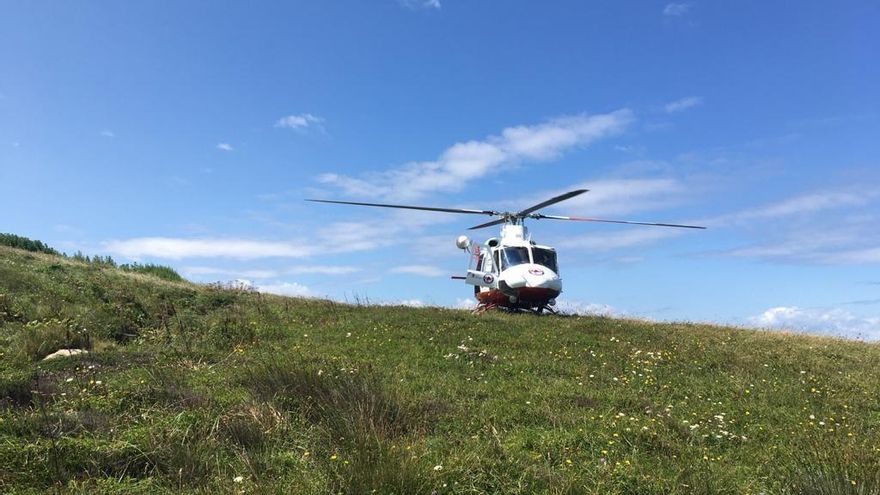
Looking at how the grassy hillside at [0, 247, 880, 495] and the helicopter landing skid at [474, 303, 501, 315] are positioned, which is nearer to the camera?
the grassy hillside at [0, 247, 880, 495]

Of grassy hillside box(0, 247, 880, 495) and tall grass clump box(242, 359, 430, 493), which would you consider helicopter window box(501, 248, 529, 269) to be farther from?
tall grass clump box(242, 359, 430, 493)

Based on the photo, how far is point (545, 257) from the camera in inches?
850

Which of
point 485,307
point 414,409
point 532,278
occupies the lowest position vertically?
point 414,409

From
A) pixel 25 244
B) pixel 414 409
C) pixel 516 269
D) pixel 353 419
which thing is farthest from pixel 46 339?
pixel 25 244

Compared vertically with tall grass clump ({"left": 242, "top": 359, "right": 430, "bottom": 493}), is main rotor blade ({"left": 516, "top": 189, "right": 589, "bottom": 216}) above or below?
above

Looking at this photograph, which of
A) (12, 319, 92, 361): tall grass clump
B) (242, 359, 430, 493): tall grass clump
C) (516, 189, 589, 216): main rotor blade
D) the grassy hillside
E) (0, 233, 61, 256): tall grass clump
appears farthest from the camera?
(0, 233, 61, 256): tall grass clump

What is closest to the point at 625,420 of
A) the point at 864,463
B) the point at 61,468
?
the point at 864,463

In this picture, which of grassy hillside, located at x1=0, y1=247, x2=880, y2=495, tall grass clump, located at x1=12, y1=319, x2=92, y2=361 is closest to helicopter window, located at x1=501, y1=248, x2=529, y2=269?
grassy hillside, located at x1=0, y1=247, x2=880, y2=495

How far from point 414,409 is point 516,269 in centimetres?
1380

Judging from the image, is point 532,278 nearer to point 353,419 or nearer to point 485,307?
point 485,307

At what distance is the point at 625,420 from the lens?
7.45 meters

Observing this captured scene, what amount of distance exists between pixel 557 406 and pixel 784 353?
9129mm

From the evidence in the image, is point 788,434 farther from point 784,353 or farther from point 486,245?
point 486,245

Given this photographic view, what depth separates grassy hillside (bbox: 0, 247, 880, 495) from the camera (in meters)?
5.12
